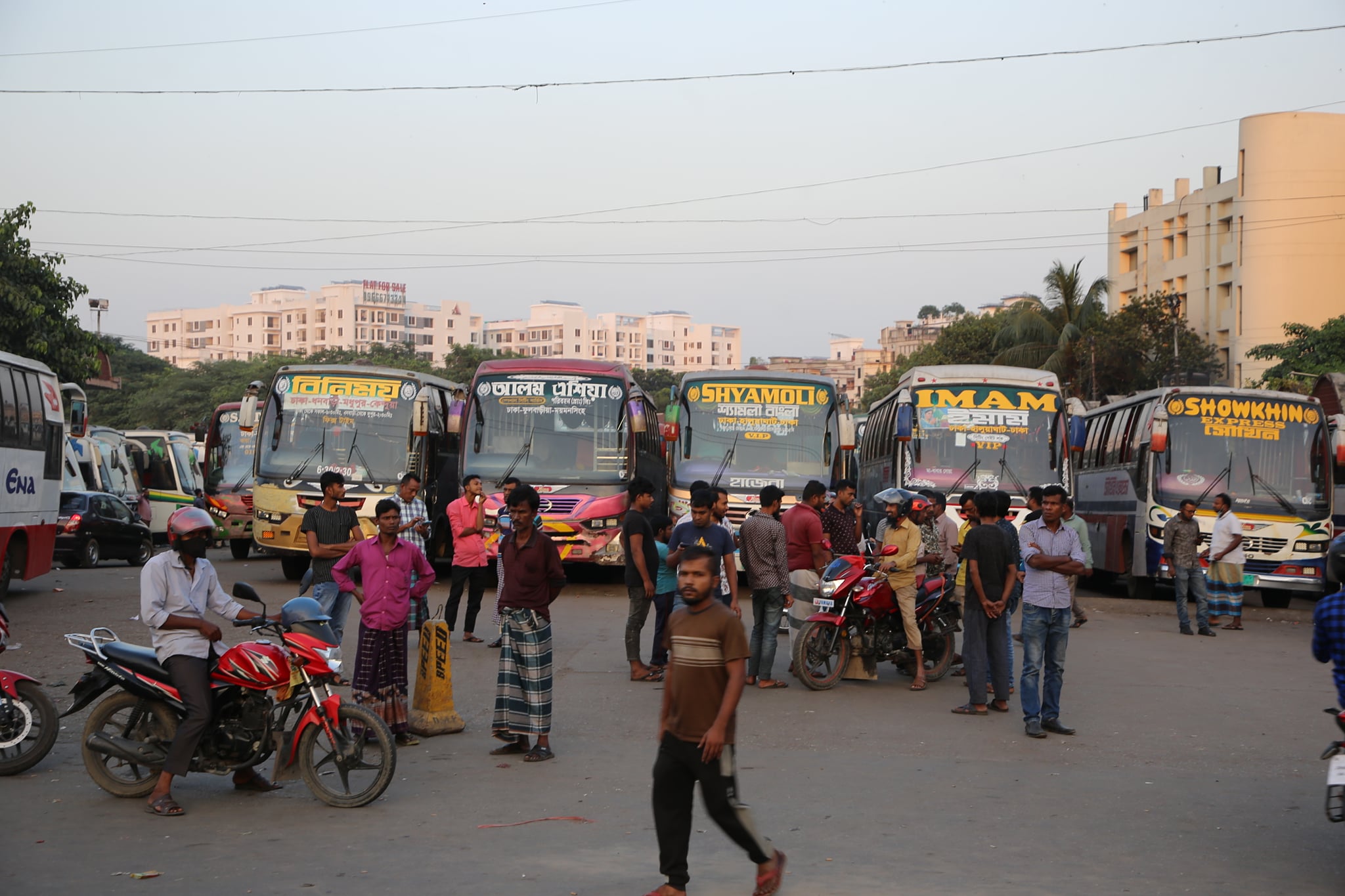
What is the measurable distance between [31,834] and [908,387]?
16.2 metres

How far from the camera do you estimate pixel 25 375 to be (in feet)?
53.3

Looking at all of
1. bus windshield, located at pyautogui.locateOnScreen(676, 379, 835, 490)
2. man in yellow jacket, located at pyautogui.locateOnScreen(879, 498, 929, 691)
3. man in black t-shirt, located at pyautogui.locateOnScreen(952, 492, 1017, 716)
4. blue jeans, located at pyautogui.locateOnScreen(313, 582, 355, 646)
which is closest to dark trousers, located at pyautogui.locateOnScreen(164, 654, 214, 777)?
blue jeans, located at pyautogui.locateOnScreen(313, 582, 355, 646)

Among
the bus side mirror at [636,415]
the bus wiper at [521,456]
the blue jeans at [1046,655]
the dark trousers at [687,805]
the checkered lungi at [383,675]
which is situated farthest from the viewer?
the bus side mirror at [636,415]

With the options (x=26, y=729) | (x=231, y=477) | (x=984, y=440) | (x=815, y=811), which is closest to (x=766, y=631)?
(x=815, y=811)

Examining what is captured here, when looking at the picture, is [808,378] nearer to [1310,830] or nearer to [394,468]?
[394,468]

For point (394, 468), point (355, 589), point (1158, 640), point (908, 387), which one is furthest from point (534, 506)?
point (908, 387)

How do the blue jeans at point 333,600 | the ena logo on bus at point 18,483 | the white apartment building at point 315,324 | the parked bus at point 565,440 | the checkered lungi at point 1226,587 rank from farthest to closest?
1. the white apartment building at point 315,324
2. the parked bus at point 565,440
3. the checkered lungi at point 1226,587
4. the ena logo on bus at point 18,483
5. the blue jeans at point 333,600

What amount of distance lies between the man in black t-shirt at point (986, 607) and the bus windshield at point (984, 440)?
9.83 meters

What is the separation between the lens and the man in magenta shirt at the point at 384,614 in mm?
8461

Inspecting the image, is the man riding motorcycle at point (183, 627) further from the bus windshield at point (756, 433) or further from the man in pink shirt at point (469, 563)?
the bus windshield at point (756, 433)

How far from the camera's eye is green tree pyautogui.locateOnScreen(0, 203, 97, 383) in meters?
25.6

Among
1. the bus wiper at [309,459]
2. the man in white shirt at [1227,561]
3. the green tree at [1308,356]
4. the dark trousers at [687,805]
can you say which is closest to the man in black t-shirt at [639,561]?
the dark trousers at [687,805]

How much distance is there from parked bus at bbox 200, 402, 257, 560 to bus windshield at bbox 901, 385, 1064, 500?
12.2 m

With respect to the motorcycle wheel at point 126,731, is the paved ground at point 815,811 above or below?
below
